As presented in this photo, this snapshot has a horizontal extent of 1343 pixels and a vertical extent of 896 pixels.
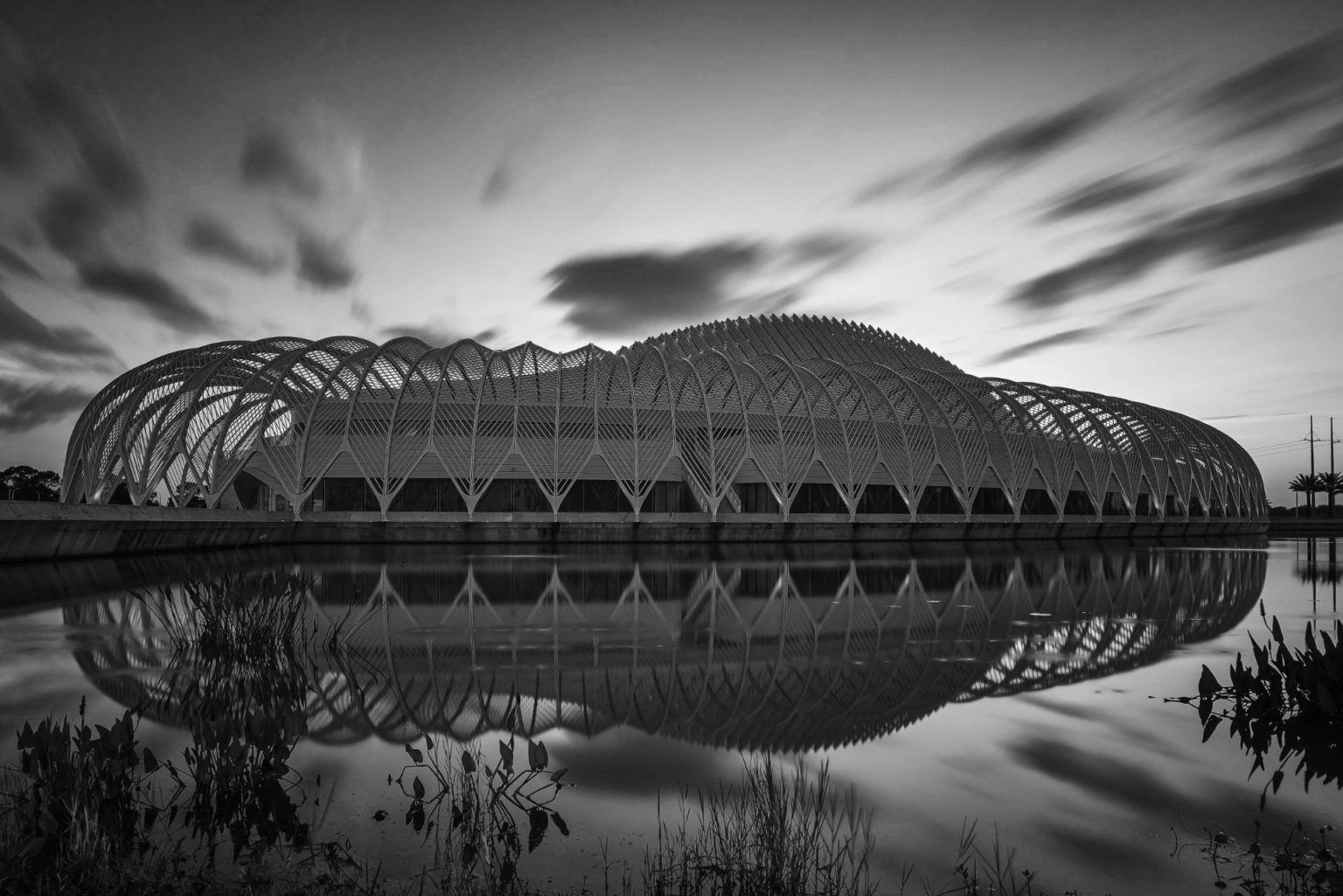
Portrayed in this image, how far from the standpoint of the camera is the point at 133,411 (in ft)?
155

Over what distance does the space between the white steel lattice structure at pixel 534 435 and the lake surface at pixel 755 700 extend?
2595 centimetres

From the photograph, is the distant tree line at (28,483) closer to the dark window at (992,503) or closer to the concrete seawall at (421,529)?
the concrete seawall at (421,529)

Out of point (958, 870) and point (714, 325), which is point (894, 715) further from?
point (714, 325)

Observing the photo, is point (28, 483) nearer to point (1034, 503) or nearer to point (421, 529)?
point (421, 529)

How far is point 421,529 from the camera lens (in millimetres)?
41969

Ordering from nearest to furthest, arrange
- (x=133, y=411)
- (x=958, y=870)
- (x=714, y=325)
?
(x=958, y=870) → (x=133, y=411) → (x=714, y=325)

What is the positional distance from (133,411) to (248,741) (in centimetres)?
5069

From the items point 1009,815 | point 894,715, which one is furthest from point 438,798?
point 894,715

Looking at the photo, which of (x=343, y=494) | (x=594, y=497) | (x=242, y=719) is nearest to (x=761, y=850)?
(x=242, y=719)

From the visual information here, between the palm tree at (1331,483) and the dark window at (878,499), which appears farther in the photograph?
the palm tree at (1331,483)

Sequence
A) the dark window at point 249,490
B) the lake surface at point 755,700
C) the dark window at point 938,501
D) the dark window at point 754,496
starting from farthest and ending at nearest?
the dark window at point 938,501 < the dark window at point 754,496 < the dark window at point 249,490 < the lake surface at point 755,700

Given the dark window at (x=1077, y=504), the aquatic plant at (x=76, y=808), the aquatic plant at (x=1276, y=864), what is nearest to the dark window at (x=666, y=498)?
the dark window at (x=1077, y=504)

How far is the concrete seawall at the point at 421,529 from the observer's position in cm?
2750

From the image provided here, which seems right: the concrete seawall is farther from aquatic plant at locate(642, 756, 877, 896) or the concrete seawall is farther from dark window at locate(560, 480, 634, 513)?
aquatic plant at locate(642, 756, 877, 896)
